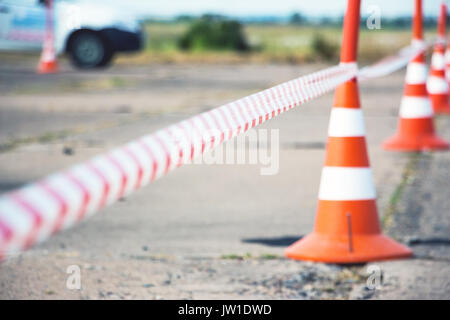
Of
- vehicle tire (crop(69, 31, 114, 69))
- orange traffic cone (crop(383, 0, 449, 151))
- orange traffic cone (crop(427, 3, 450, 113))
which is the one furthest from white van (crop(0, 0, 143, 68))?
orange traffic cone (crop(383, 0, 449, 151))

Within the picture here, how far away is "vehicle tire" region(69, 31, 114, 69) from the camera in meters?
18.9

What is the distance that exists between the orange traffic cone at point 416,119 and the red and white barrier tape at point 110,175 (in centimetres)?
435

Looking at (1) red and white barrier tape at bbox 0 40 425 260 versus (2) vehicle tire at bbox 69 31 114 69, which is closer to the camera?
(1) red and white barrier tape at bbox 0 40 425 260

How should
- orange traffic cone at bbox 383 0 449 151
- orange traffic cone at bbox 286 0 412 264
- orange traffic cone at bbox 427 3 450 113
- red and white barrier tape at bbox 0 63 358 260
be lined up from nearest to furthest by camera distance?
red and white barrier tape at bbox 0 63 358 260
orange traffic cone at bbox 286 0 412 264
orange traffic cone at bbox 383 0 449 151
orange traffic cone at bbox 427 3 450 113

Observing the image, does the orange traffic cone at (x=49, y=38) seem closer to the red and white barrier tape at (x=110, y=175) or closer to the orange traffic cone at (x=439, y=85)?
the orange traffic cone at (x=439, y=85)

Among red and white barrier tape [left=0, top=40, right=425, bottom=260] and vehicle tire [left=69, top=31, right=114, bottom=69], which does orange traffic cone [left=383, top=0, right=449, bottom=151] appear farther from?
vehicle tire [left=69, top=31, right=114, bottom=69]

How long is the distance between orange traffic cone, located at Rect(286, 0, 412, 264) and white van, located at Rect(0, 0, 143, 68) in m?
14.1

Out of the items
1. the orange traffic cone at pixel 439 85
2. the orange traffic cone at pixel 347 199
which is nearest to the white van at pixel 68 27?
the orange traffic cone at pixel 439 85

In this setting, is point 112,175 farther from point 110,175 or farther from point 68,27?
point 68,27

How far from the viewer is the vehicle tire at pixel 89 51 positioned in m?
18.9

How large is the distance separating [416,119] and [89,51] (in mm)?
11956

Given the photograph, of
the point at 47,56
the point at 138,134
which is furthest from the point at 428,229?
the point at 47,56

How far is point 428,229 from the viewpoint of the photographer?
214 inches

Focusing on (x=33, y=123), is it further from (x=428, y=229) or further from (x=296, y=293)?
(x=296, y=293)
